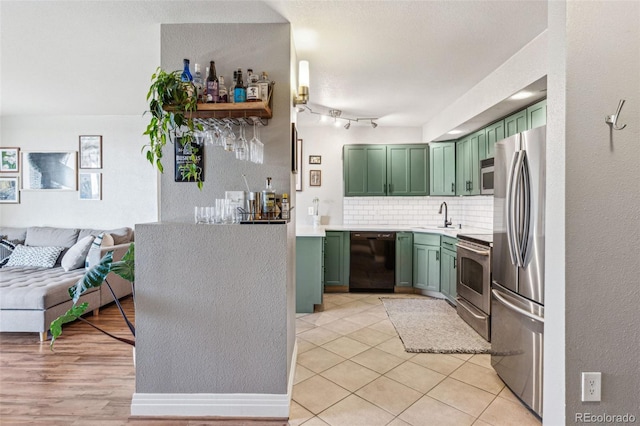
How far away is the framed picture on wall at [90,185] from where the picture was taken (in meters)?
4.62

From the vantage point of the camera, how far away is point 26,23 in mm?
2264

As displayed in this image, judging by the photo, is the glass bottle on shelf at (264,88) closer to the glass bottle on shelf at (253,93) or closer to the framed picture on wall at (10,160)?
the glass bottle on shelf at (253,93)

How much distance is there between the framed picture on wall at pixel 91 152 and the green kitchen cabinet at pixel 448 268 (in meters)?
4.94

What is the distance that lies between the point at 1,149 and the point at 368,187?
549cm

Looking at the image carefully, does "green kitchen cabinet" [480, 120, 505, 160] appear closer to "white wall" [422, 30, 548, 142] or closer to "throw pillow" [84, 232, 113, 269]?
"white wall" [422, 30, 548, 142]

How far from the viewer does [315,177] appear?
514cm

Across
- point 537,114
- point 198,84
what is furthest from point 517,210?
point 198,84

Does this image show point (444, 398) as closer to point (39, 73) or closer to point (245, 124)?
point (245, 124)

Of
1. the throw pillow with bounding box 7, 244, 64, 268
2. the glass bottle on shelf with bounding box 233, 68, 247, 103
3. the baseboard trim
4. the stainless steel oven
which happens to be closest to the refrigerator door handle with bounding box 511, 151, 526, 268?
the stainless steel oven

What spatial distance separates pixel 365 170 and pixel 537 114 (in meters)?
2.47

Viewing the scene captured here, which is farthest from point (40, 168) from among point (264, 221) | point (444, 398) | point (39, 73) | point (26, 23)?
point (444, 398)

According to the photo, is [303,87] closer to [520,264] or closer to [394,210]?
[520,264]

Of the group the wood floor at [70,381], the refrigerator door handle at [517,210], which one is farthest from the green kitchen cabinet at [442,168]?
the wood floor at [70,381]

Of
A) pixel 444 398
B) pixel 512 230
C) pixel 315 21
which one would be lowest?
pixel 444 398
